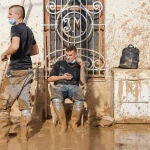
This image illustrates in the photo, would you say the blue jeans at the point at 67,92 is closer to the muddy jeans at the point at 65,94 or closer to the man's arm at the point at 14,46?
the muddy jeans at the point at 65,94

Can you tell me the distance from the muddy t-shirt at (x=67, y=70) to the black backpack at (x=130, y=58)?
928 millimetres

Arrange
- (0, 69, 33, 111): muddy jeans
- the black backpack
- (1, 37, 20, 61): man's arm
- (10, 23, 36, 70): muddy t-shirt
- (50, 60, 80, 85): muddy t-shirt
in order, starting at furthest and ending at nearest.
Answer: the black backpack, (50, 60, 80, 85): muddy t-shirt, (0, 69, 33, 111): muddy jeans, (10, 23, 36, 70): muddy t-shirt, (1, 37, 20, 61): man's arm

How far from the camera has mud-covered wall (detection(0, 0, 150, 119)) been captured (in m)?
7.25

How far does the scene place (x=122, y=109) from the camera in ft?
22.5

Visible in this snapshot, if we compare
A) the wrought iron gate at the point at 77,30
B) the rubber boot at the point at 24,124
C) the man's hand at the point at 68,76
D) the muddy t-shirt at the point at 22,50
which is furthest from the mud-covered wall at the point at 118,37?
the muddy t-shirt at the point at 22,50

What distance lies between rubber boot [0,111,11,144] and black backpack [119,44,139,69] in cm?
238

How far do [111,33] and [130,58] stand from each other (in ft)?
2.08

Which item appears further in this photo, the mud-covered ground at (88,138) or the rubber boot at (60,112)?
the rubber boot at (60,112)

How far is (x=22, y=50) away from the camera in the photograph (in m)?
5.62

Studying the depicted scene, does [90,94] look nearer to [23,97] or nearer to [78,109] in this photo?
[78,109]

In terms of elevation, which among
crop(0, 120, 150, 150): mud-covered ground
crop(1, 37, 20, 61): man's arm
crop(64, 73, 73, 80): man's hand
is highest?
crop(1, 37, 20, 61): man's arm

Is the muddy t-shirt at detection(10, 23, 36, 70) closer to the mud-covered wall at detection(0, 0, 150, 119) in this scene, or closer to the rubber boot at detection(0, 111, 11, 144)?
the rubber boot at detection(0, 111, 11, 144)

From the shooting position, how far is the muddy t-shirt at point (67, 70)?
6.62 m

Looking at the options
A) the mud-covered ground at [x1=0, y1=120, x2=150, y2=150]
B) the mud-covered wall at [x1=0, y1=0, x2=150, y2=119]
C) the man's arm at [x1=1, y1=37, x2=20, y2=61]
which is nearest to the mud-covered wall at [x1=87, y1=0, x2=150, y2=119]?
the mud-covered wall at [x1=0, y1=0, x2=150, y2=119]
